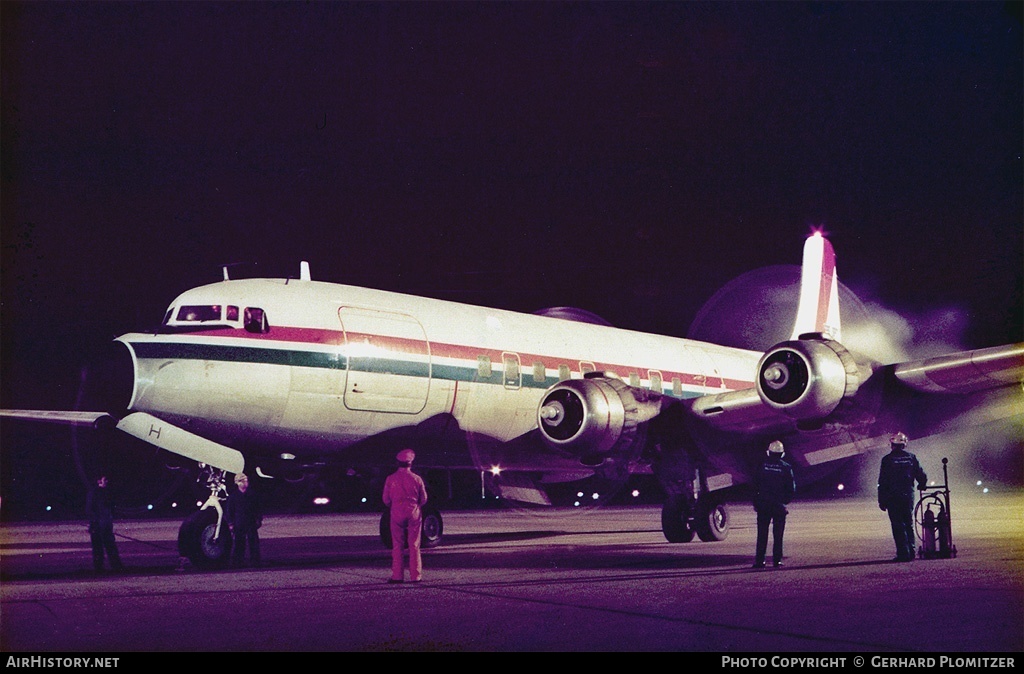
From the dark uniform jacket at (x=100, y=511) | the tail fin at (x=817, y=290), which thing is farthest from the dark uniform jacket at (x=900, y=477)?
the dark uniform jacket at (x=100, y=511)

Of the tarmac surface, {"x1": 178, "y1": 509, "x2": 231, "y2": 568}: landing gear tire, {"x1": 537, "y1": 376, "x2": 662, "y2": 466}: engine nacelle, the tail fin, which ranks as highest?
the tail fin

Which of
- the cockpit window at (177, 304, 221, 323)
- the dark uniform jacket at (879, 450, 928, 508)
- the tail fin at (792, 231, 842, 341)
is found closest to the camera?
the dark uniform jacket at (879, 450, 928, 508)

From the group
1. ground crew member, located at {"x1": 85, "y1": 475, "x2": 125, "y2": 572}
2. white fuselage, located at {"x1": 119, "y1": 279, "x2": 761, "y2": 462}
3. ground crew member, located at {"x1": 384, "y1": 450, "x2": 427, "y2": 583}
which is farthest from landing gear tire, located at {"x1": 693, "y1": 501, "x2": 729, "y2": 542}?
ground crew member, located at {"x1": 85, "y1": 475, "x2": 125, "y2": 572}

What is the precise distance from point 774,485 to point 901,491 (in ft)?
6.19

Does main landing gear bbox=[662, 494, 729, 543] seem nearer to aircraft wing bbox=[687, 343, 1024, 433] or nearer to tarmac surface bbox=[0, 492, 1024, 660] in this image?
tarmac surface bbox=[0, 492, 1024, 660]

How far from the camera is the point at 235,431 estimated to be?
44.9ft

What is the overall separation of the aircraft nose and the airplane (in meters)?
0.05

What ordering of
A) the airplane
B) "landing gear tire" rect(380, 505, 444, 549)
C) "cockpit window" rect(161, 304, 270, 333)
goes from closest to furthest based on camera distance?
the airplane, "cockpit window" rect(161, 304, 270, 333), "landing gear tire" rect(380, 505, 444, 549)

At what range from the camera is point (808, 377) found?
14062 mm

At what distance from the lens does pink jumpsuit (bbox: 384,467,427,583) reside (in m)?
11.7

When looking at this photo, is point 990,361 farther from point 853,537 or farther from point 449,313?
point 449,313

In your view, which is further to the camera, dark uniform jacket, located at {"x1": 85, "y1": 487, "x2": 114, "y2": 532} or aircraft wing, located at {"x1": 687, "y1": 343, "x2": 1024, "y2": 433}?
dark uniform jacket, located at {"x1": 85, "y1": 487, "x2": 114, "y2": 532}

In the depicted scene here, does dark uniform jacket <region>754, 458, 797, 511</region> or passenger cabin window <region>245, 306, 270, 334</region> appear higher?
passenger cabin window <region>245, 306, 270, 334</region>

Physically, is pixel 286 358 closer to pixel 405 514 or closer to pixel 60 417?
pixel 405 514
